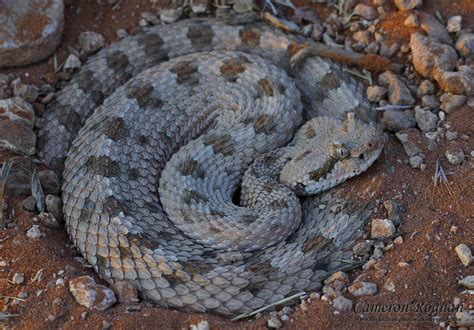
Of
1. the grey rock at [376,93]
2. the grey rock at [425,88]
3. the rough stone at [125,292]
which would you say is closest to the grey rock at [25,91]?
the rough stone at [125,292]

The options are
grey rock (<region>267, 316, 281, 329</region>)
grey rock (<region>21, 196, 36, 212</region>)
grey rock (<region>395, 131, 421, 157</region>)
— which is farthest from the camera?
grey rock (<region>395, 131, 421, 157</region>)

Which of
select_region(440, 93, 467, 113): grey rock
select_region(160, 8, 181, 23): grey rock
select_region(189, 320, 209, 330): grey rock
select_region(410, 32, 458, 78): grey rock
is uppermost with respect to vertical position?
select_region(410, 32, 458, 78): grey rock

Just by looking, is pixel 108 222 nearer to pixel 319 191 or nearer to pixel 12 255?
pixel 12 255

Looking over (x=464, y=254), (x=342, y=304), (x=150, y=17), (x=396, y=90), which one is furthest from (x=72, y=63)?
(x=464, y=254)

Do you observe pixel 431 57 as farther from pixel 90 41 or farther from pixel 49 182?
pixel 49 182

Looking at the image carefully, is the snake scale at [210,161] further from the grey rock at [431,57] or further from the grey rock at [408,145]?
the grey rock at [431,57]

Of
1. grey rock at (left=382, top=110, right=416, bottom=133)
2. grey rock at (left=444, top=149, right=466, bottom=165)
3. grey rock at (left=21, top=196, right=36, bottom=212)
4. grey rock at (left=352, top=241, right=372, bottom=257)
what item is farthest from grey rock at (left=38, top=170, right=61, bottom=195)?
grey rock at (left=444, top=149, right=466, bottom=165)

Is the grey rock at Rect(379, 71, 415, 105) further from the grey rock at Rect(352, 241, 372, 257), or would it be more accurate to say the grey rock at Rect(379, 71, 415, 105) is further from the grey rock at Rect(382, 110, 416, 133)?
the grey rock at Rect(352, 241, 372, 257)
